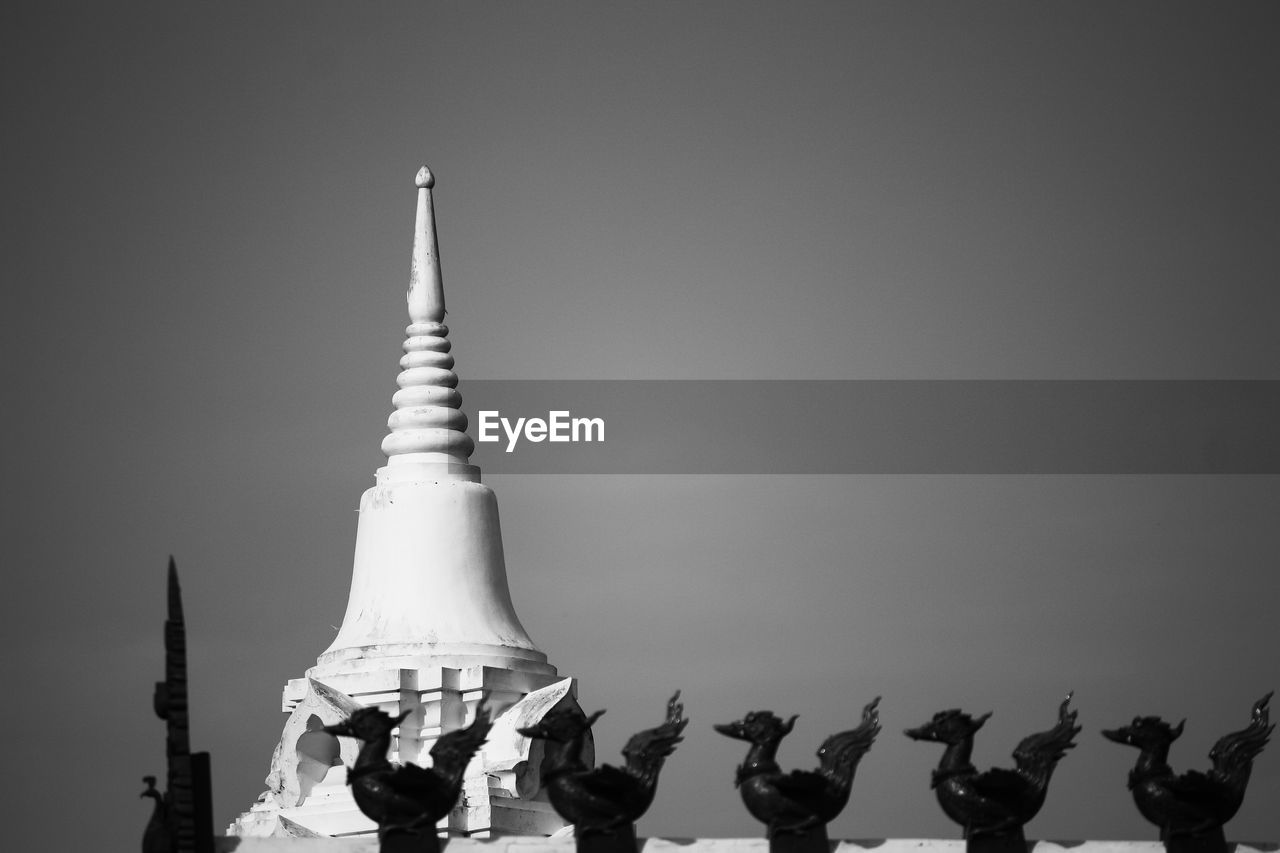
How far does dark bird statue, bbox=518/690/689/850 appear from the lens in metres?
49.8

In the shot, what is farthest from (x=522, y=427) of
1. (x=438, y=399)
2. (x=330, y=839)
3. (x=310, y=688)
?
(x=330, y=839)

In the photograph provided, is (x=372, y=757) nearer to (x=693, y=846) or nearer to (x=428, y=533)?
(x=693, y=846)

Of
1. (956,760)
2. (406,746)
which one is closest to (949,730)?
(956,760)

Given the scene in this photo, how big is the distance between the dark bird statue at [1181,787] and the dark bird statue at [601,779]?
6.01m

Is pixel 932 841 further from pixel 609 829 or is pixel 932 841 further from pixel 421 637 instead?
pixel 421 637

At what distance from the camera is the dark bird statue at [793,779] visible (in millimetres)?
49781

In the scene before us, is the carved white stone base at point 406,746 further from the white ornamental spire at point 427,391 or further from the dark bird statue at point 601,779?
the dark bird statue at point 601,779

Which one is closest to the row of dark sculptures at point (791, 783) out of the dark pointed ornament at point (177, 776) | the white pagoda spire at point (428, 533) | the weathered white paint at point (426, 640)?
the dark pointed ornament at point (177, 776)

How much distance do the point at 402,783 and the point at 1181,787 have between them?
33.3 feet

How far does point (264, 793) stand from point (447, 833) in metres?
3.95

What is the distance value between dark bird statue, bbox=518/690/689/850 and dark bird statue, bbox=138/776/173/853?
15.6 feet

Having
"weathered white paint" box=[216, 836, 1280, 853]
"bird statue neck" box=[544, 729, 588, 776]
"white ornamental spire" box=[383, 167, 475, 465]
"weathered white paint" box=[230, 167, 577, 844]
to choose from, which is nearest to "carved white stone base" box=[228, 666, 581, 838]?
"weathered white paint" box=[230, 167, 577, 844]

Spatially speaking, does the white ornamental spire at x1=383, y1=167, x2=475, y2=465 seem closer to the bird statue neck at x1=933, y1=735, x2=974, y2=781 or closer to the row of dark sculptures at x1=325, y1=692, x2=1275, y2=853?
the row of dark sculptures at x1=325, y1=692, x2=1275, y2=853

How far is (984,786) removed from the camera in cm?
4991
